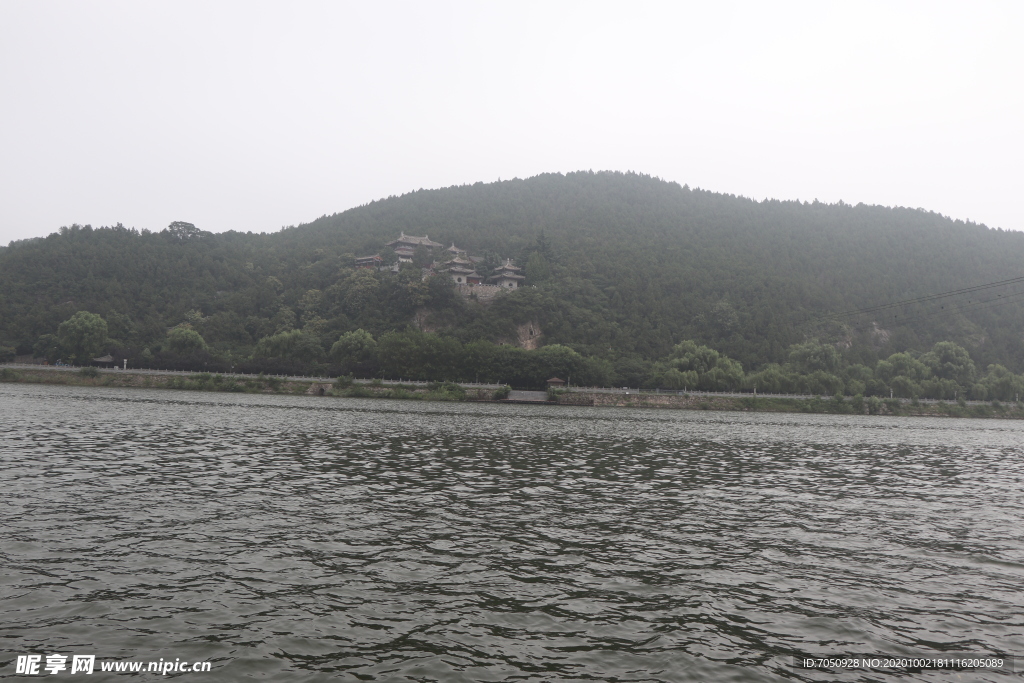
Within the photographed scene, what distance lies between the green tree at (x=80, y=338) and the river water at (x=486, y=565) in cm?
8764

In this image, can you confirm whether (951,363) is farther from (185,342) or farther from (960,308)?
(185,342)

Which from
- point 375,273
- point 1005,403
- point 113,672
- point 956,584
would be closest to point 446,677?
point 113,672

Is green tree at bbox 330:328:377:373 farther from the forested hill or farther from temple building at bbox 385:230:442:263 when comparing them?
temple building at bbox 385:230:442:263

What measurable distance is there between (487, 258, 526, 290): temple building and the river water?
121 meters

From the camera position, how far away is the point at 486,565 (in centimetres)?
1260

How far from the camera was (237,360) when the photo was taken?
99312 mm

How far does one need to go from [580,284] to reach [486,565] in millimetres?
137390

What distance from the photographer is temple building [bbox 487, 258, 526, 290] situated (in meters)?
148

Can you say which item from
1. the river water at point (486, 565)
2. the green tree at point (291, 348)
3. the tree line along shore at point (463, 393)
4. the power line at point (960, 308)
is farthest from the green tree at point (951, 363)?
the green tree at point (291, 348)

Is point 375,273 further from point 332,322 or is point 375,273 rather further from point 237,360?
point 237,360

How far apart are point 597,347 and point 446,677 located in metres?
115

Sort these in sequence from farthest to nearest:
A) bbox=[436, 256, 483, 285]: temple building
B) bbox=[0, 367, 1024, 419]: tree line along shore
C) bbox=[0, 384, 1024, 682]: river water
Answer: bbox=[436, 256, 483, 285]: temple building
bbox=[0, 367, 1024, 419]: tree line along shore
bbox=[0, 384, 1024, 682]: river water

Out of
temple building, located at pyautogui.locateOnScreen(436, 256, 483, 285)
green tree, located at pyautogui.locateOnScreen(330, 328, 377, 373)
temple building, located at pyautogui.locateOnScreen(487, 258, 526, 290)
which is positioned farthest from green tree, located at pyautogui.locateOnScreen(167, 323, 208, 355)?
temple building, located at pyautogui.locateOnScreen(487, 258, 526, 290)

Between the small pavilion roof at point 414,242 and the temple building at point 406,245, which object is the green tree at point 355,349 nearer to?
the temple building at point 406,245
